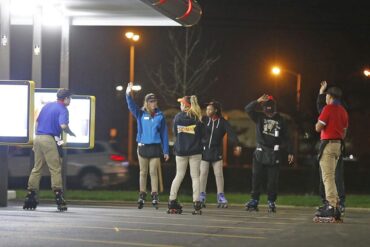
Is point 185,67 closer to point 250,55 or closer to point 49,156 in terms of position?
point 250,55

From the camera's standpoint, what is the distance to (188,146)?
12023mm

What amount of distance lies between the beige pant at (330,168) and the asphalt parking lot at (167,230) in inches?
17.3

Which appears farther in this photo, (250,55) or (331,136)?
(250,55)

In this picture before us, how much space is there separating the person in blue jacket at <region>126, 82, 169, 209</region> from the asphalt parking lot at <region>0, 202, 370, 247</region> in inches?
69.2

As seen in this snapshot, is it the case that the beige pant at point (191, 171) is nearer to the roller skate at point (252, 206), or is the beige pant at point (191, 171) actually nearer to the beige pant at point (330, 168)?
the roller skate at point (252, 206)

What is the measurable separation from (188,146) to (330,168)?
2.44 m

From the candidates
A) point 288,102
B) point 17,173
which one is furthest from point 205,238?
point 288,102

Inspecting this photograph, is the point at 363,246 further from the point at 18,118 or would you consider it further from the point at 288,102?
the point at 288,102

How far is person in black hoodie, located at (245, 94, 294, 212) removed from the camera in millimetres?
12914

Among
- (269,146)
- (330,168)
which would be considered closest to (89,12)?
(269,146)

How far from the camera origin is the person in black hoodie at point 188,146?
11922 millimetres

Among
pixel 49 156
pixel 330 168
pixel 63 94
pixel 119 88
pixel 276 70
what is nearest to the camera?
pixel 330 168

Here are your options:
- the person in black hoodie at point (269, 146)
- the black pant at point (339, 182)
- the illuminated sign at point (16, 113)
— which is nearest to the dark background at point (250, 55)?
the illuminated sign at point (16, 113)

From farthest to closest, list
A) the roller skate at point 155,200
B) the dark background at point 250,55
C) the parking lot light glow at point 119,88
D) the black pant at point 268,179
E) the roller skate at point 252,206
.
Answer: the parking lot light glow at point 119,88 → the dark background at point 250,55 → the roller skate at point 155,200 → the roller skate at point 252,206 → the black pant at point 268,179
